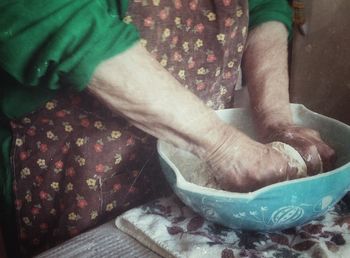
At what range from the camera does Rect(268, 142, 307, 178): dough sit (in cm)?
67

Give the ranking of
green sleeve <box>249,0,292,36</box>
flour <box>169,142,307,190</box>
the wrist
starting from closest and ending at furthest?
1. flour <box>169,142,307,190</box>
2. the wrist
3. green sleeve <box>249,0,292,36</box>

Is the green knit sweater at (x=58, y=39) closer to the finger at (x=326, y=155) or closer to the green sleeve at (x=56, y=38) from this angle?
the green sleeve at (x=56, y=38)

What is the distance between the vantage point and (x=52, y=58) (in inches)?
23.3

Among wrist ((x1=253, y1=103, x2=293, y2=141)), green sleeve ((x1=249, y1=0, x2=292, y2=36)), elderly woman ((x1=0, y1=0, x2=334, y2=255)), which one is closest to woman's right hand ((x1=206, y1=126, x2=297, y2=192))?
elderly woman ((x1=0, y1=0, x2=334, y2=255))

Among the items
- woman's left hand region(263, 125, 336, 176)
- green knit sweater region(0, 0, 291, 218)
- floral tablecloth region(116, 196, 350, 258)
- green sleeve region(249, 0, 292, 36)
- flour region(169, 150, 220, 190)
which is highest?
green knit sweater region(0, 0, 291, 218)

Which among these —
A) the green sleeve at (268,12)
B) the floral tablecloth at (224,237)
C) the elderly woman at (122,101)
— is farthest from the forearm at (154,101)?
the green sleeve at (268,12)

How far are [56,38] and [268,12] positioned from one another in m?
0.46

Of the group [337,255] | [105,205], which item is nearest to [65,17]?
[105,205]

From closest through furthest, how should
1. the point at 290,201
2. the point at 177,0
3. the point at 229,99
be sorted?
the point at 290,201, the point at 177,0, the point at 229,99

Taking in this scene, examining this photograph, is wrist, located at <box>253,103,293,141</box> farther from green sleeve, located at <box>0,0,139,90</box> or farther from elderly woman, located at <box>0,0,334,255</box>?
green sleeve, located at <box>0,0,139,90</box>

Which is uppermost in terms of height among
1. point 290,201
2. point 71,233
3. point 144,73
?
point 144,73

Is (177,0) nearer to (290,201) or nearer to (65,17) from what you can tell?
(65,17)

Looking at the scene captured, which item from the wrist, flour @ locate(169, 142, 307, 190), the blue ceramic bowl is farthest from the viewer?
the wrist

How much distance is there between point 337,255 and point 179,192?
0.22m
